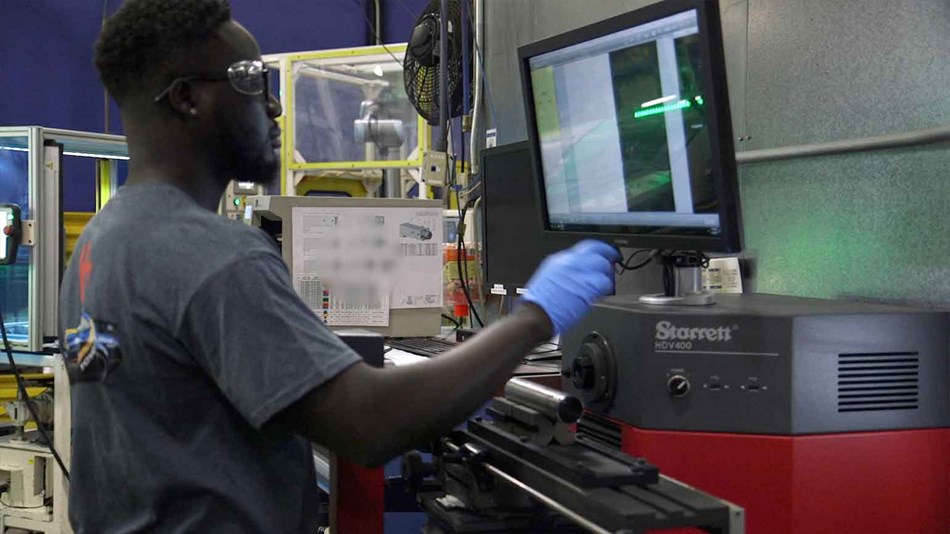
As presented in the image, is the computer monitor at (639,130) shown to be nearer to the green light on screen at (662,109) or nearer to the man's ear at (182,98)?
the green light on screen at (662,109)

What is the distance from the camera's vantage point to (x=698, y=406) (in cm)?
122

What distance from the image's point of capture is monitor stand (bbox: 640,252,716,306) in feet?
4.57

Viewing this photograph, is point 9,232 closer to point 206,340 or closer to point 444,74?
point 444,74

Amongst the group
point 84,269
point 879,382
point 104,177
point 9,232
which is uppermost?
point 104,177

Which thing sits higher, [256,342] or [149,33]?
[149,33]

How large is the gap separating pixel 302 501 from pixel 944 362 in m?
0.88

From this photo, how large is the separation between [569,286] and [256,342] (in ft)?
1.28

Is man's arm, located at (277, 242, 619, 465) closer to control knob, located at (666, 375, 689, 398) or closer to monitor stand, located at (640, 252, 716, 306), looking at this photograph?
control knob, located at (666, 375, 689, 398)

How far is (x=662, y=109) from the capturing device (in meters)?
1.39

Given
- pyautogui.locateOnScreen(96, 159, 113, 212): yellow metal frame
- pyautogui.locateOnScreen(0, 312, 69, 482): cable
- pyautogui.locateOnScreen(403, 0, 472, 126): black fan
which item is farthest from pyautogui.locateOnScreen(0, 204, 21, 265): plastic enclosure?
pyautogui.locateOnScreen(403, 0, 472, 126): black fan

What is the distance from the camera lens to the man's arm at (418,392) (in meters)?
0.95

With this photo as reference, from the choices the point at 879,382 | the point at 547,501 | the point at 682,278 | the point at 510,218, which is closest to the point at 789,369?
the point at 879,382

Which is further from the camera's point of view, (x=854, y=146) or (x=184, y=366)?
(x=854, y=146)

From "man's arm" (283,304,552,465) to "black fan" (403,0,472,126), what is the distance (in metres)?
2.01
